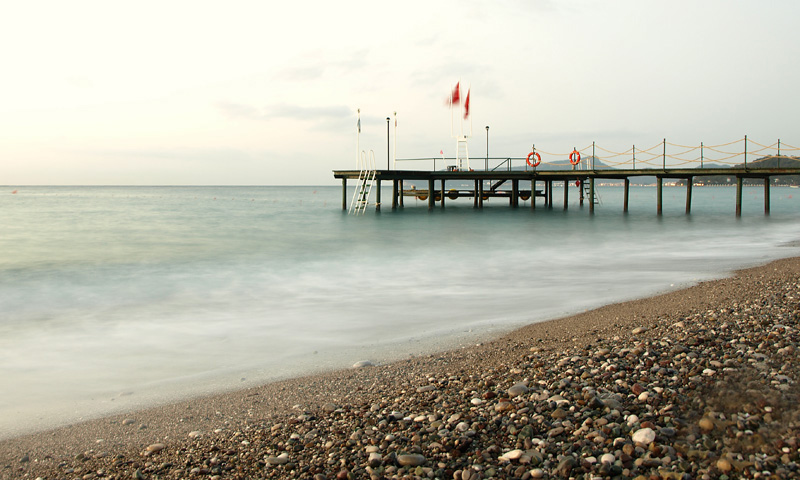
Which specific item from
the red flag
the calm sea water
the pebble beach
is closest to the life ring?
the red flag

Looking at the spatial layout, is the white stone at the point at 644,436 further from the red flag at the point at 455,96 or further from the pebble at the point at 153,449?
the red flag at the point at 455,96

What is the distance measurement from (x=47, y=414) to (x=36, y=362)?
6.95 feet

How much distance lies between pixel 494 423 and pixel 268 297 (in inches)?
310

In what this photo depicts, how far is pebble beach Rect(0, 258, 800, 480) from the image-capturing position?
3.58 metres

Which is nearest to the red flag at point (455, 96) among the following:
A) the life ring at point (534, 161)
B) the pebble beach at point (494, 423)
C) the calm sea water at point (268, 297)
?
the life ring at point (534, 161)

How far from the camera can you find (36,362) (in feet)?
23.2

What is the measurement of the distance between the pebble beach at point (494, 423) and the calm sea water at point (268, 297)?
0.88 metres

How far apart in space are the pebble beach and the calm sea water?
34.5 inches

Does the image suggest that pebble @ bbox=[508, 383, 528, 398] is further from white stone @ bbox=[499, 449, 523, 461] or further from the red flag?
the red flag

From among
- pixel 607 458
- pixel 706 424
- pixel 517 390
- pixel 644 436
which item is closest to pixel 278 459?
pixel 517 390

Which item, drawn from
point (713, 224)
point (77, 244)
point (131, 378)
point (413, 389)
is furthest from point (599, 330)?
point (713, 224)

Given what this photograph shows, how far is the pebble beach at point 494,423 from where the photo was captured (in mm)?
3576

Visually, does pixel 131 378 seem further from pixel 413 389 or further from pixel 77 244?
pixel 77 244

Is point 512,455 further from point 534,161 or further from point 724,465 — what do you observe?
point 534,161
